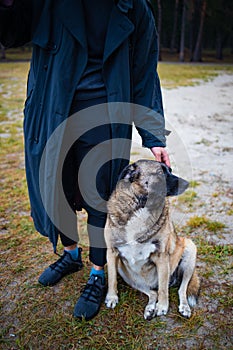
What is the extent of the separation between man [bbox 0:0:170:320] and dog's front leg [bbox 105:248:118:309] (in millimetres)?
83

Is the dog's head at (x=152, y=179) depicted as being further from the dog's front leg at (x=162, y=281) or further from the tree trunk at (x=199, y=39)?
the tree trunk at (x=199, y=39)

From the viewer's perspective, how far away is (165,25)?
32406 millimetres

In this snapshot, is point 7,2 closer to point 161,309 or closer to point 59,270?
point 59,270

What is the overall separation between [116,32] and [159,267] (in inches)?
60.4

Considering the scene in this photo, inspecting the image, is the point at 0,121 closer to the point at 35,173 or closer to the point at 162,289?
the point at 35,173

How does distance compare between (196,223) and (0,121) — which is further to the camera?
(0,121)

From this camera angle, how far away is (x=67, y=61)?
1.95m

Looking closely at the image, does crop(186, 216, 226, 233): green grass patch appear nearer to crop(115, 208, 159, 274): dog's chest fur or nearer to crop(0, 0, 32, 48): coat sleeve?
crop(115, 208, 159, 274): dog's chest fur

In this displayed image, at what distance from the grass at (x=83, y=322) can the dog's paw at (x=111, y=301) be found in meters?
0.04

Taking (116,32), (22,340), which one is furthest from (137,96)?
(22,340)

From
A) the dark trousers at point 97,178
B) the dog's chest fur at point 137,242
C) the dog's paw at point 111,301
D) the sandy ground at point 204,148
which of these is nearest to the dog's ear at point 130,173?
the dark trousers at point 97,178

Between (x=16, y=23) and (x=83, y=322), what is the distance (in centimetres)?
194

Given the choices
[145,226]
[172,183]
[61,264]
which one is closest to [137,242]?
[145,226]

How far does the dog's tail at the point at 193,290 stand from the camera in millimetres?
2447
